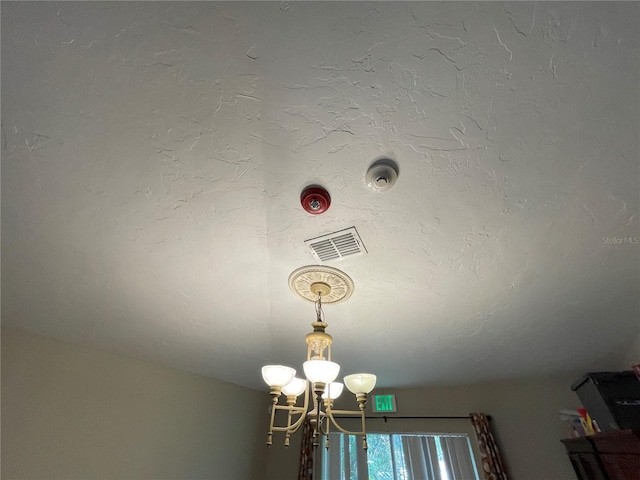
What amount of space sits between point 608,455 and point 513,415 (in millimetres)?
1028

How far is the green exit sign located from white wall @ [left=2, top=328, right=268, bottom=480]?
1.46 m

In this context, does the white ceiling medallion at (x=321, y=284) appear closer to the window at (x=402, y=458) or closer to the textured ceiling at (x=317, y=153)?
the textured ceiling at (x=317, y=153)

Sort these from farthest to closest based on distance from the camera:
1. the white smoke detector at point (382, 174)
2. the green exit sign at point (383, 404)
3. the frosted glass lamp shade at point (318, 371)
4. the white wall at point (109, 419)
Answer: the green exit sign at point (383, 404), the white wall at point (109, 419), the frosted glass lamp shade at point (318, 371), the white smoke detector at point (382, 174)

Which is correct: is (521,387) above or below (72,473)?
above

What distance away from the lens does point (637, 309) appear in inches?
65.4

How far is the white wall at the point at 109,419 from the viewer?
1.72 meters

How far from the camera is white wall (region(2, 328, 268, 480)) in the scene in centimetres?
172

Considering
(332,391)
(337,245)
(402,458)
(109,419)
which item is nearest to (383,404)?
(402,458)

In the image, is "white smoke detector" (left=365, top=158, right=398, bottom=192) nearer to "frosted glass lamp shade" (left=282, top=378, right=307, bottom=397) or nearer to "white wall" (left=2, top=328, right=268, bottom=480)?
"frosted glass lamp shade" (left=282, top=378, right=307, bottom=397)

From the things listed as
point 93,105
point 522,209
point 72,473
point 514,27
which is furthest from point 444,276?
point 72,473

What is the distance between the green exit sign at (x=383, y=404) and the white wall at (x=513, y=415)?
59 mm

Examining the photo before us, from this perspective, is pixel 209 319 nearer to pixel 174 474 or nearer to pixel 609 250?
pixel 174 474

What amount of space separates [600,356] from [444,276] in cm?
186

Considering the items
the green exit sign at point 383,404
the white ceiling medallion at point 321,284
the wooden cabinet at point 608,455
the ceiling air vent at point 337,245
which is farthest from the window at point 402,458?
the ceiling air vent at point 337,245
